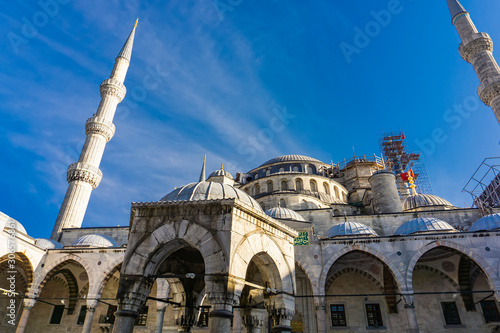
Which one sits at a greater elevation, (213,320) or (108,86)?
(108,86)

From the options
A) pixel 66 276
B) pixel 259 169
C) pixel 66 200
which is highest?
pixel 259 169

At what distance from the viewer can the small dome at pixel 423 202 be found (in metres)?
22.3

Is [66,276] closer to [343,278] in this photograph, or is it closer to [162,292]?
[162,292]

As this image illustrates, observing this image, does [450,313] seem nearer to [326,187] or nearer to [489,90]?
[326,187]

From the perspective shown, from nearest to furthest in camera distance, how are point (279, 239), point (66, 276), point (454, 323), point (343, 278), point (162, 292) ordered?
1. point (279, 239)
2. point (162, 292)
3. point (454, 323)
4. point (343, 278)
5. point (66, 276)

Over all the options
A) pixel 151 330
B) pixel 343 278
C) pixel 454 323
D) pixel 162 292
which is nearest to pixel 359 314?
pixel 343 278

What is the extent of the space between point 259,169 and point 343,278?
49.0 ft

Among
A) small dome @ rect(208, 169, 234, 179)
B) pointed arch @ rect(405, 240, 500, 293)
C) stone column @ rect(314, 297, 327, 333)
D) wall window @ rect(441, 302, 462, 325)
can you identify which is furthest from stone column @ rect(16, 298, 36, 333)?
wall window @ rect(441, 302, 462, 325)

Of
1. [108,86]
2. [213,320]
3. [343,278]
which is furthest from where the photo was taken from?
[108,86]

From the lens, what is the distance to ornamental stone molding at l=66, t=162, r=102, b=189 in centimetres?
2272

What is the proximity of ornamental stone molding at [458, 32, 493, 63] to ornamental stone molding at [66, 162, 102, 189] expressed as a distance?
29.4m

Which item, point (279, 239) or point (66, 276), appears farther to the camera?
point (66, 276)

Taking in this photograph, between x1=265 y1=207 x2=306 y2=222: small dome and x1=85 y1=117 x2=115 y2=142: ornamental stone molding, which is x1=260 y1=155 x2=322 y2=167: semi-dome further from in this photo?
x1=85 y1=117 x2=115 y2=142: ornamental stone molding

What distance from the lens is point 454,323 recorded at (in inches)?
611
